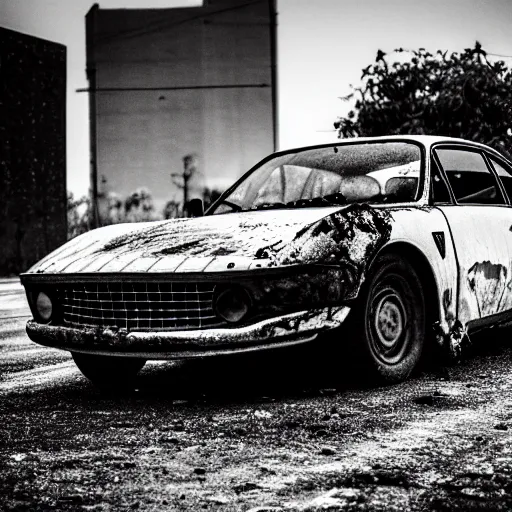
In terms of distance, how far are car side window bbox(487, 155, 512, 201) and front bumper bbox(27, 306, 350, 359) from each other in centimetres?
256

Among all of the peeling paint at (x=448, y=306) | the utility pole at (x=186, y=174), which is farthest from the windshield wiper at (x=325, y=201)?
the utility pole at (x=186, y=174)

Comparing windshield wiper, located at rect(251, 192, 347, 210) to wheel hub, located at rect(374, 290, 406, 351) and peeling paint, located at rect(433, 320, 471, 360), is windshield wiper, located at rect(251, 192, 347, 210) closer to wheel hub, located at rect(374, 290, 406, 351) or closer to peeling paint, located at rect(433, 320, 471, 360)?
wheel hub, located at rect(374, 290, 406, 351)

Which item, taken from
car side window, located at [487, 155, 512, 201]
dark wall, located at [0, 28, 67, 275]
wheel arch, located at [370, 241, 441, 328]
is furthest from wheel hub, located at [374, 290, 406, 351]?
dark wall, located at [0, 28, 67, 275]

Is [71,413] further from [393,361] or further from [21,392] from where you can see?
[393,361]

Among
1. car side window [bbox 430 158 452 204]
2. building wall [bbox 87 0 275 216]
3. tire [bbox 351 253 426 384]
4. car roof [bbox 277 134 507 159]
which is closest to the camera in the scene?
tire [bbox 351 253 426 384]

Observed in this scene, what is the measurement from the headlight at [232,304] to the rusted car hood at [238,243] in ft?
0.46

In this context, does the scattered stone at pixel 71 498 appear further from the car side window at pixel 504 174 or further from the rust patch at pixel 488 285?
the car side window at pixel 504 174

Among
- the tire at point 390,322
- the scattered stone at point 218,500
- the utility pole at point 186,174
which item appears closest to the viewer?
the scattered stone at point 218,500

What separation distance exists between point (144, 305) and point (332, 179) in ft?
5.67

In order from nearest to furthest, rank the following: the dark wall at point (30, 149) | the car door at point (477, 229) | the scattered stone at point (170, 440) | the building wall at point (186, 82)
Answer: the scattered stone at point (170, 440) → the car door at point (477, 229) → the dark wall at point (30, 149) → the building wall at point (186, 82)

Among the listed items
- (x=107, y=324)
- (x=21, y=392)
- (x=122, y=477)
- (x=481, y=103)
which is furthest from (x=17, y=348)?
(x=481, y=103)

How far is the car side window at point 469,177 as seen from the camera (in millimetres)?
5973

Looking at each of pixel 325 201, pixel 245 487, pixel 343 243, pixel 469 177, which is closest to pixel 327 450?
pixel 245 487

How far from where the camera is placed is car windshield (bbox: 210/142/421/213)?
5.57m
